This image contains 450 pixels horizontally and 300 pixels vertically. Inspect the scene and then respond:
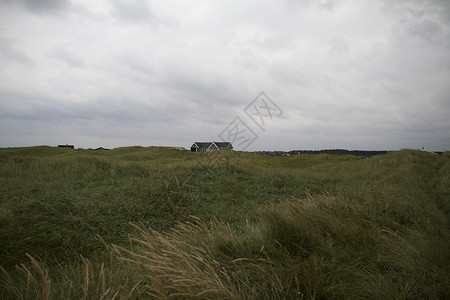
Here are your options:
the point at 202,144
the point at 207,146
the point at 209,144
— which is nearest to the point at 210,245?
the point at 207,146

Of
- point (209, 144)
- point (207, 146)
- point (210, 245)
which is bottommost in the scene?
point (210, 245)

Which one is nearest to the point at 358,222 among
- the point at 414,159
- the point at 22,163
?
the point at 22,163

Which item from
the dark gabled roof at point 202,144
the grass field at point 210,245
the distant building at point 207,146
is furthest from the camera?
the dark gabled roof at point 202,144

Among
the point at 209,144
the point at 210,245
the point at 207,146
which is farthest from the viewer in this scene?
the point at 209,144

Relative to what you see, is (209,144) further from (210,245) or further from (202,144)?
(210,245)

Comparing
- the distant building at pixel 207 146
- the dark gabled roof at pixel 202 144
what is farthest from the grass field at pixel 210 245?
the dark gabled roof at pixel 202 144

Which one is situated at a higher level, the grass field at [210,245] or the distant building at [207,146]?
the distant building at [207,146]

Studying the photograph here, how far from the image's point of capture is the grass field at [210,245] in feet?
5.86

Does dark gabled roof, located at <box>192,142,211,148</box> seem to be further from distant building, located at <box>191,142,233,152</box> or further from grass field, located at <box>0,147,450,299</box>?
grass field, located at <box>0,147,450,299</box>

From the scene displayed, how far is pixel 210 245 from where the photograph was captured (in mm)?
2455

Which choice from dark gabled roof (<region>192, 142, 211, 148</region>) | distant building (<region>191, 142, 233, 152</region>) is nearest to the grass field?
distant building (<region>191, 142, 233, 152</region>)

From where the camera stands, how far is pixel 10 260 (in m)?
2.86

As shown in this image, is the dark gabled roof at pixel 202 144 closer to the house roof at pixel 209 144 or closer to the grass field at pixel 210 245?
the house roof at pixel 209 144

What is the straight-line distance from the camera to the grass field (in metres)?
1.79
